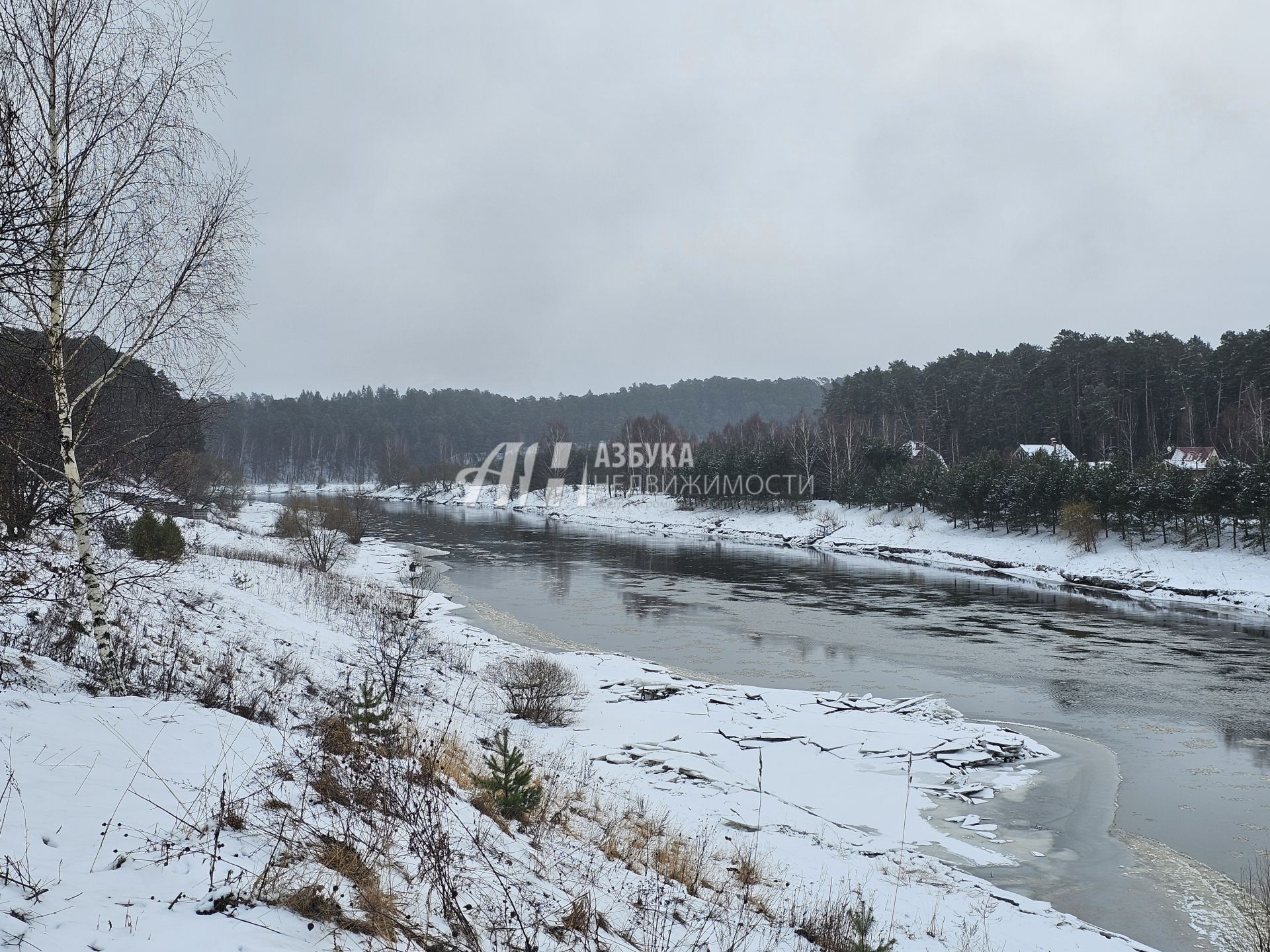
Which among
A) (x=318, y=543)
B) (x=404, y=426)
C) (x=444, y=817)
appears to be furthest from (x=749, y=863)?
(x=404, y=426)

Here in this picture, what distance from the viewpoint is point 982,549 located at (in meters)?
41.8

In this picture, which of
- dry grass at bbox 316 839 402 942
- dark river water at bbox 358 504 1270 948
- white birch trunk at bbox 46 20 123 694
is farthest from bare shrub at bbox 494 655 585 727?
dry grass at bbox 316 839 402 942

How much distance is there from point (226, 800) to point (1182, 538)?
40.8 meters

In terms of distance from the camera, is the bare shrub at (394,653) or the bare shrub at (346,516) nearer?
the bare shrub at (394,653)

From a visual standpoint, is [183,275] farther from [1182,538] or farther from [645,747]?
[1182,538]

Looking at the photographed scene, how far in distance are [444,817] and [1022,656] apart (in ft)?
60.8

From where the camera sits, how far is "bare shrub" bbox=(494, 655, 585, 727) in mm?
12172

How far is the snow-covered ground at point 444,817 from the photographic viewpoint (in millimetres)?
3705

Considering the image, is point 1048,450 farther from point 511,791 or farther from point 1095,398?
point 511,791

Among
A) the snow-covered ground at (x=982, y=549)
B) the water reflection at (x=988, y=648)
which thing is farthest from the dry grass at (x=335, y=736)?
the snow-covered ground at (x=982, y=549)

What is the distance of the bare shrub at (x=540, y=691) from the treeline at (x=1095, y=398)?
51545 mm

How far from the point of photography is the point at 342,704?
8969mm

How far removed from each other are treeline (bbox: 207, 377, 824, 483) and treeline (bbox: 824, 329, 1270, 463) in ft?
174

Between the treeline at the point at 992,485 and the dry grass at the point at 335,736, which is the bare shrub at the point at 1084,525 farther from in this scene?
the dry grass at the point at 335,736
